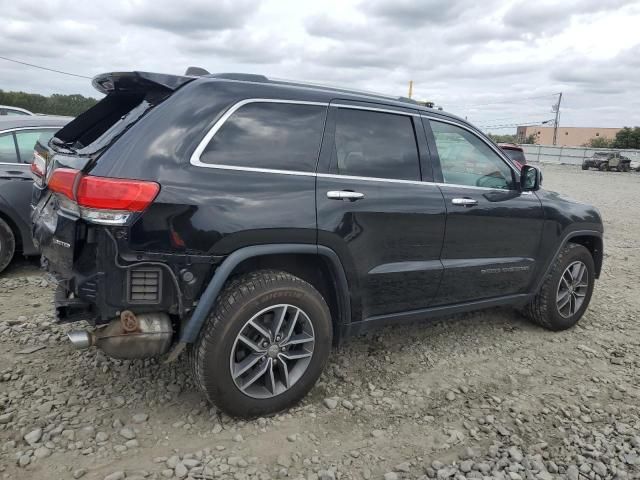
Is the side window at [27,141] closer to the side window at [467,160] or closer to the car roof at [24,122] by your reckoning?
the car roof at [24,122]

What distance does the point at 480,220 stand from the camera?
12.5ft

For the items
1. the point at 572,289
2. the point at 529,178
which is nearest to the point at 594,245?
the point at 572,289

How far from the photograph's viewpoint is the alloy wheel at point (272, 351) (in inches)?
113

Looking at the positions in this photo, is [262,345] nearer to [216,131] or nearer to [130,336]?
[130,336]

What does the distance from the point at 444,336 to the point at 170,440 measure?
2.47m

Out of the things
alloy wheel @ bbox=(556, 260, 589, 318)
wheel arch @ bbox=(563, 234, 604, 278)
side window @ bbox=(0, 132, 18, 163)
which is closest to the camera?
alloy wheel @ bbox=(556, 260, 589, 318)

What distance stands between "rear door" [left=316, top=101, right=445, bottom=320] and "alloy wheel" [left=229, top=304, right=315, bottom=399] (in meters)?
0.43

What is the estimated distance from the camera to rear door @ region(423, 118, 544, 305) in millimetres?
3686

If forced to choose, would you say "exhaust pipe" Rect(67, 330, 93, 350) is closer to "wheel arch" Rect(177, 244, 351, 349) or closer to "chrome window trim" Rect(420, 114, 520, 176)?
"wheel arch" Rect(177, 244, 351, 349)

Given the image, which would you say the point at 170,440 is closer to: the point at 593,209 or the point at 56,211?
the point at 56,211

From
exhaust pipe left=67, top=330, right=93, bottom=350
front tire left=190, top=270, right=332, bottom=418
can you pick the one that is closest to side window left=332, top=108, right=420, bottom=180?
front tire left=190, top=270, right=332, bottom=418

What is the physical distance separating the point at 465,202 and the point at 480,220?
22 centimetres

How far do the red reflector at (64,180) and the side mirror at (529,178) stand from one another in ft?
10.7

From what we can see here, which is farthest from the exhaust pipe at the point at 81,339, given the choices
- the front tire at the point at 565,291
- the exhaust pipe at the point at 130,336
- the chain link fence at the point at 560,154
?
the chain link fence at the point at 560,154
